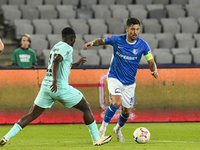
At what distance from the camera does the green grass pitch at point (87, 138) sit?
5594 mm

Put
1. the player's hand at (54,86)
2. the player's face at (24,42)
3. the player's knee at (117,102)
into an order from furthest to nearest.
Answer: the player's face at (24,42) < the player's knee at (117,102) < the player's hand at (54,86)

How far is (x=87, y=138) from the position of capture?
6891mm

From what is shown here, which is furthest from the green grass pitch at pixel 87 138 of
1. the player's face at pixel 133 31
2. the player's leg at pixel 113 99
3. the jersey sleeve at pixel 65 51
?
the player's face at pixel 133 31

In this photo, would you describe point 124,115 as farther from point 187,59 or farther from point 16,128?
point 187,59

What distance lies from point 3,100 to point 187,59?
21.5 ft

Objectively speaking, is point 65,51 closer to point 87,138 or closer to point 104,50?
point 87,138

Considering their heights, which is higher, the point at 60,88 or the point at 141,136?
the point at 60,88

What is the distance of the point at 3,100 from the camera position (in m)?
9.14

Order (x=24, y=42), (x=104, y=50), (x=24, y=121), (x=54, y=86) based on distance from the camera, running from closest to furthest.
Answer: (x=54, y=86), (x=24, y=121), (x=24, y=42), (x=104, y=50)

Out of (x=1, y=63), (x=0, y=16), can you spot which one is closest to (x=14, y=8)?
(x=0, y=16)

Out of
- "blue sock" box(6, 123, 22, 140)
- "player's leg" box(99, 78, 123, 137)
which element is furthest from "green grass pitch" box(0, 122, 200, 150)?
"blue sock" box(6, 123, 22, 140)

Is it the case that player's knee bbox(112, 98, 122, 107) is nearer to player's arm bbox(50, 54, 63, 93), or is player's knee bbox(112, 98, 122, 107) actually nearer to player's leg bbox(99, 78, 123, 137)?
player's leg bbox(99, 78, 123, 137)

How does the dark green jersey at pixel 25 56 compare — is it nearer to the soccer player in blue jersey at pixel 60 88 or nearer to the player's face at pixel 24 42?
the player's face at pixel 24 42

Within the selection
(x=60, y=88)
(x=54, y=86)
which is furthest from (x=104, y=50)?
(x=54, y=86)
